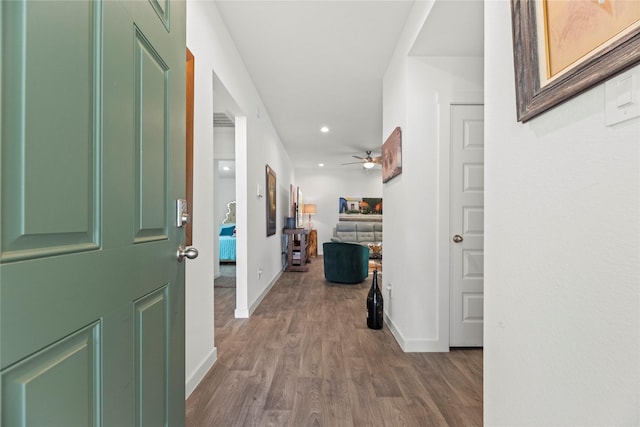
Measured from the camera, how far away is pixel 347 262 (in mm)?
4828

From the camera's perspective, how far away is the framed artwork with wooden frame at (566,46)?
0.59m

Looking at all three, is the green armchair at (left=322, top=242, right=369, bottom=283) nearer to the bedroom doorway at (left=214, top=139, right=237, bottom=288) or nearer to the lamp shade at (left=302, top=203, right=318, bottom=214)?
the bedroom doorway at (left=214, top=139, right=237, bottom=288)

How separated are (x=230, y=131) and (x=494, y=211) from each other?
15.2 ft

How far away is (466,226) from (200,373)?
2.27 m

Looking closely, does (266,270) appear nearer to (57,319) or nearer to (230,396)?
(230,396)

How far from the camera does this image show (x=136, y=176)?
826mm

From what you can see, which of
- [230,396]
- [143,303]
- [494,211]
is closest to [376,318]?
[230,396]

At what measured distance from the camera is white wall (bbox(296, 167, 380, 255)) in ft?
29.2

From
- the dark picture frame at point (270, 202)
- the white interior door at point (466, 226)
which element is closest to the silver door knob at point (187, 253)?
the white interior door at point (466, 226)

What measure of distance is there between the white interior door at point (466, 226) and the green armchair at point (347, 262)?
2.37 m

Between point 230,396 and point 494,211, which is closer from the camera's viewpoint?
point 494,211

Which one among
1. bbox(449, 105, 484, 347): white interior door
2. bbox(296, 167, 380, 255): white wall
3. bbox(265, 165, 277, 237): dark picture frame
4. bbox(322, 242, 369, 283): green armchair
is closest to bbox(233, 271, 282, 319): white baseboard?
bbox(265, 165, 277, 237): dark picture frame

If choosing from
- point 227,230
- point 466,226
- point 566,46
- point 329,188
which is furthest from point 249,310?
point 329,188

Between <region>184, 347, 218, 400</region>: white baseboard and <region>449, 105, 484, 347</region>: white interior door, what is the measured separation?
1875 millimetres
